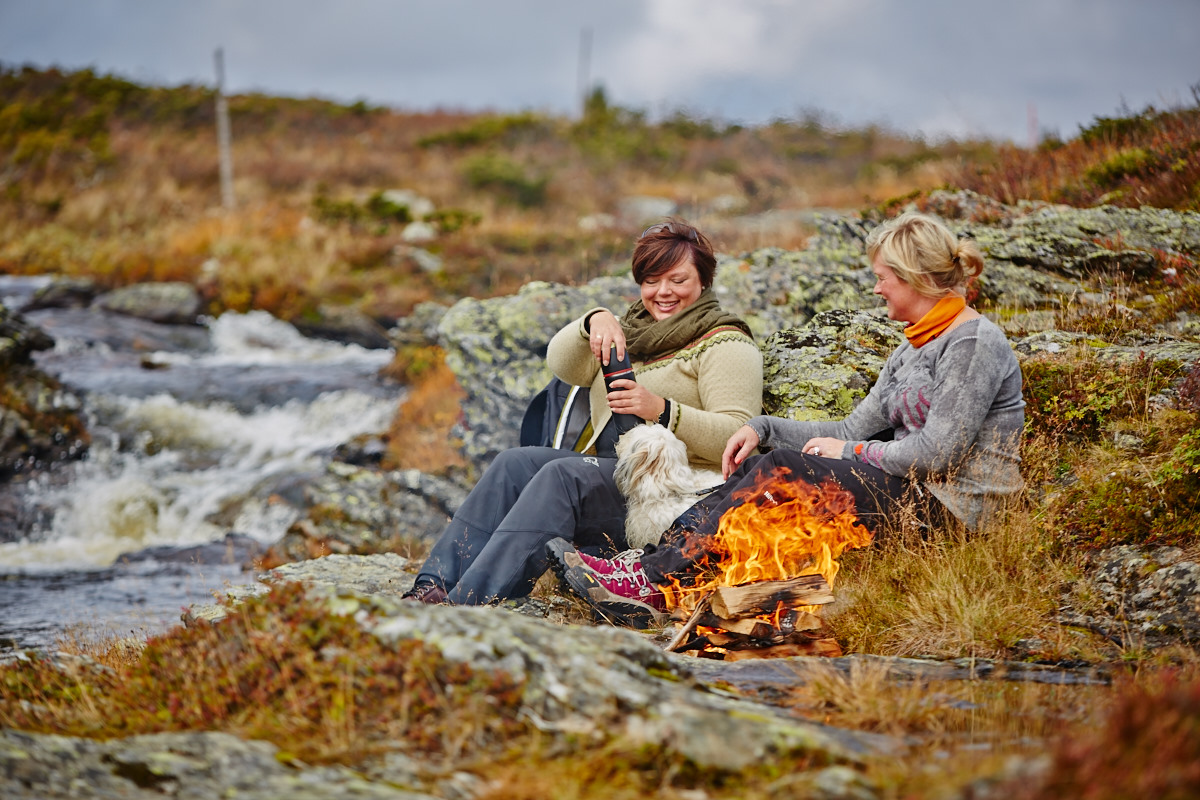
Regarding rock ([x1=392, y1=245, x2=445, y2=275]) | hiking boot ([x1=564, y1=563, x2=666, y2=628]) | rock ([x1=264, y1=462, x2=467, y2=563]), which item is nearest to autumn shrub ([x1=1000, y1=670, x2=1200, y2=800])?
hiking boot ([x1=564, y1=563, x2=666, y2=628])

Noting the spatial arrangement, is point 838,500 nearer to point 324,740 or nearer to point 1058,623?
point 1058,623

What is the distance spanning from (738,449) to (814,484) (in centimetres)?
45

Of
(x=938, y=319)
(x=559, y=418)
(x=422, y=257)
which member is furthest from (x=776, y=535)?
(x=422, y=257)

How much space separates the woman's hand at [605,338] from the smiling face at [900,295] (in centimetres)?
136

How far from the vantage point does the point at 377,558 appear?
21.0ft

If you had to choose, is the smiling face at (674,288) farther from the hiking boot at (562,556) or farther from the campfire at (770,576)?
the hiking boot at (562,556)

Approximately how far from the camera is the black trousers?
166 inches

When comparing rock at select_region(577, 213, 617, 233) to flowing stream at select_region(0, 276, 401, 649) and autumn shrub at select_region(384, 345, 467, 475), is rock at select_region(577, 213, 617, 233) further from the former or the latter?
autumn shrub at select_region(384, 345, 467, 475)

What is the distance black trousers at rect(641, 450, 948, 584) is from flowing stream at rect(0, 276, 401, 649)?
3.95 metres

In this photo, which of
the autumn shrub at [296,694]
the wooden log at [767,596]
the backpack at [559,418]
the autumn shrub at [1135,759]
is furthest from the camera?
the backpack at [559,418]

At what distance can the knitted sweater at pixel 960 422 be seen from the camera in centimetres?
405

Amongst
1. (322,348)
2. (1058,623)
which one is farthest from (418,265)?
(1058,623)

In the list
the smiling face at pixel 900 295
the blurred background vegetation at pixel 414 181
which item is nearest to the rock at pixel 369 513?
the blurred background vegetation at pixel 414 181

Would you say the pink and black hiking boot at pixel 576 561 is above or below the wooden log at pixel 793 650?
above
